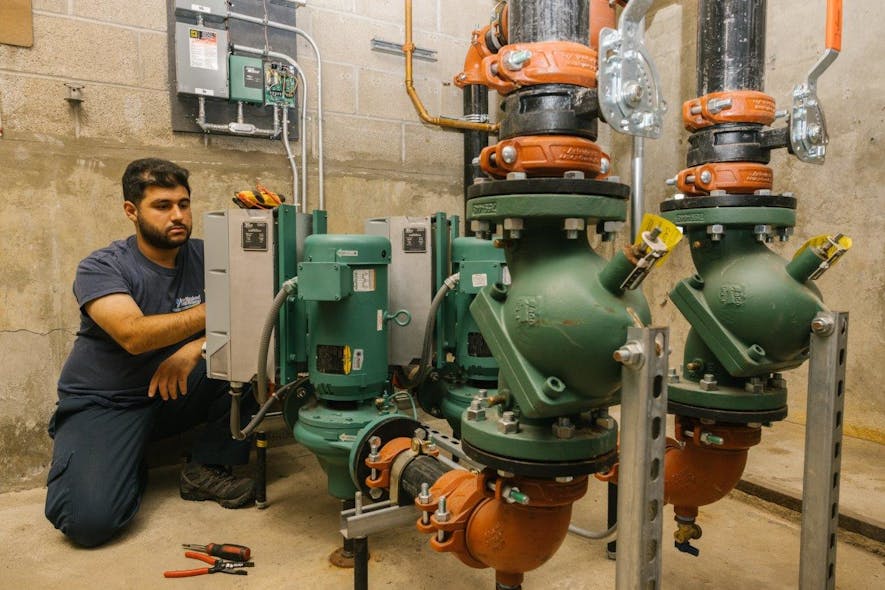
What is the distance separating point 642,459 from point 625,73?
21.7 inches

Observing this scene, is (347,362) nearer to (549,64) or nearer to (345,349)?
(345,349)

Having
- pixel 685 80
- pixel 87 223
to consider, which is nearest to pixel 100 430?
pixel 87 223

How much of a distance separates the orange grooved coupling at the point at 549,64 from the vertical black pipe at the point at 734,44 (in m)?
0.52

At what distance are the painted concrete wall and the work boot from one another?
60 centimetres

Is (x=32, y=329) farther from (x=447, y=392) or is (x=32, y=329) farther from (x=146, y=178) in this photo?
(x=447, y=392)

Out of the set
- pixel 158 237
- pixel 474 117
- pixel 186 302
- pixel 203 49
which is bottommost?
pixel 186 302

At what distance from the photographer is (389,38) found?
9.39 ft

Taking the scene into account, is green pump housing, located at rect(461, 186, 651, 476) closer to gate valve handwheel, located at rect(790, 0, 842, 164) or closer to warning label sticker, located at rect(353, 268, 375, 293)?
gate valve handwheel, located at rect(790, 0, 842, 164)

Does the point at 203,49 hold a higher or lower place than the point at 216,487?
higher

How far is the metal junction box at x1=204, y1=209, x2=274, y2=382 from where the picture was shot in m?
1.82

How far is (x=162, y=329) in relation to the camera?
192cm

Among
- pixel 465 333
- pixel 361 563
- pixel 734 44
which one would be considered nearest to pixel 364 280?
pixel 465 333

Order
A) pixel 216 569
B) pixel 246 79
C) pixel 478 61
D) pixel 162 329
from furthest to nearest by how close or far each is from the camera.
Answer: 1. pixel 246 79
2. pixel 162 329
3. pixel 216 569
4. pixel 478 61

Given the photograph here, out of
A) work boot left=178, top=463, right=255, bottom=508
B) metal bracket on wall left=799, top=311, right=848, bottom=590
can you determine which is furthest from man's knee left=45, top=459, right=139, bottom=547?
metal bracket on wall left=799, top=311, right=848, bottom=590
